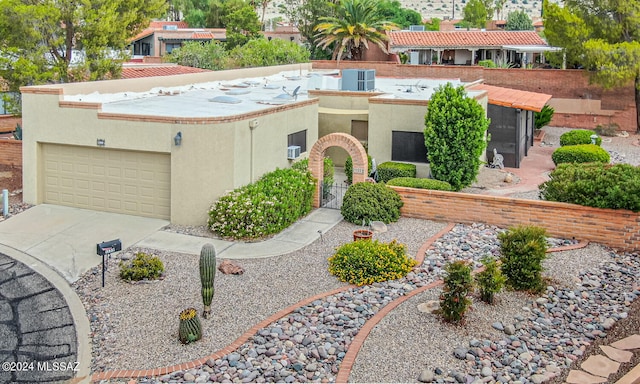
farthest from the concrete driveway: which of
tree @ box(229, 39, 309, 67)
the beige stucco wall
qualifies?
tree @ box(229, 39, 309, 67)

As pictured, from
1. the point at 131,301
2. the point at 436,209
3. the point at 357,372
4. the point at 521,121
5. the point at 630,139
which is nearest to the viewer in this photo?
the point at 357,372

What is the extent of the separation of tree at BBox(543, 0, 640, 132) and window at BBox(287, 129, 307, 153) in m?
19.2

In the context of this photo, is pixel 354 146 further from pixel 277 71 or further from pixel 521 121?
pixel 277 71

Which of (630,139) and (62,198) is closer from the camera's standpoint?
(62,198)

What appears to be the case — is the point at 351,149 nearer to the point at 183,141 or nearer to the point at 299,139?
the point at 299,139

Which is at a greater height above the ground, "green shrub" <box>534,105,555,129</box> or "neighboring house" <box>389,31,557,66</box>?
"neighboring house" <box>389,31,557,66</box>

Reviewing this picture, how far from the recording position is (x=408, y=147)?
25.2 m

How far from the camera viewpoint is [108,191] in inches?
802

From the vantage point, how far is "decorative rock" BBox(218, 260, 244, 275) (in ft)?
51.2

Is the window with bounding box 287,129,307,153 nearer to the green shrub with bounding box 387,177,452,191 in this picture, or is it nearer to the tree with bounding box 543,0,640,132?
the green shrub with bounding box 387,177,452,191

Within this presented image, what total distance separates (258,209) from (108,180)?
519 cm

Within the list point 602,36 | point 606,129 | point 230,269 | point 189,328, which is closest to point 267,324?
point 189,328

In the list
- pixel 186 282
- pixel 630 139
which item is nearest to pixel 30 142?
pixel 186 282

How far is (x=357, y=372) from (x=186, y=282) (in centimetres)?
547
